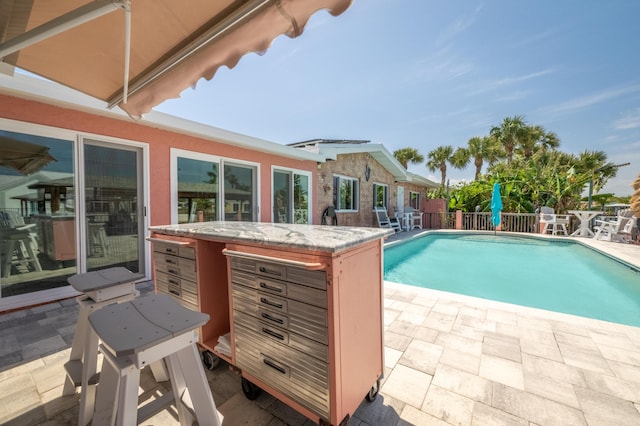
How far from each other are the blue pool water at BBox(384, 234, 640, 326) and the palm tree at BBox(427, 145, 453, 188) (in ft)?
47.3

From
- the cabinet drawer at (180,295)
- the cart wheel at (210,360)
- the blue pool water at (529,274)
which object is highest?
the cabinet drawer at (180,295)

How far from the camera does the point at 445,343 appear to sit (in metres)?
2.43

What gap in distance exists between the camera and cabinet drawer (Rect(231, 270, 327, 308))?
52.2 inches

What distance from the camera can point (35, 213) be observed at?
3.42 m

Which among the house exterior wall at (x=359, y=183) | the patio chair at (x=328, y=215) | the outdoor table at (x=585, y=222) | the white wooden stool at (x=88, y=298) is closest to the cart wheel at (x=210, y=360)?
the white wooden stool at (x=88, y=298)

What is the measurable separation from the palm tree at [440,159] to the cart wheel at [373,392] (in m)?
23.6

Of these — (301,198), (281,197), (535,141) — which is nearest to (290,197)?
(281,197)

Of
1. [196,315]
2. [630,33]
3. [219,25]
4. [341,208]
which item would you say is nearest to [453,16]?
[341,208]

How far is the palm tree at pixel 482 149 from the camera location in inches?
760

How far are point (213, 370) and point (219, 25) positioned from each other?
97.5 inches

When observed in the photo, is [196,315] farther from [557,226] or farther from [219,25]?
[557,226]

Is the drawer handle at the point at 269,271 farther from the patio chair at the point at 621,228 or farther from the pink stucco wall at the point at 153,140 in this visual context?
the patio chair at the point at 621,228

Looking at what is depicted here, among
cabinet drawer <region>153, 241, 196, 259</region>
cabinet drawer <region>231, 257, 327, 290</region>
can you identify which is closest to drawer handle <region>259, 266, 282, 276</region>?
cabinet drawer <region>231, 257, 327, 290</region>

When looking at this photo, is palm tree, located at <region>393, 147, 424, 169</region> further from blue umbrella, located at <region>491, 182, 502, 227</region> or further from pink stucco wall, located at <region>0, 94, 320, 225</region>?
pink stucco wall, located at <region>0, 94, 320, 225</region>
